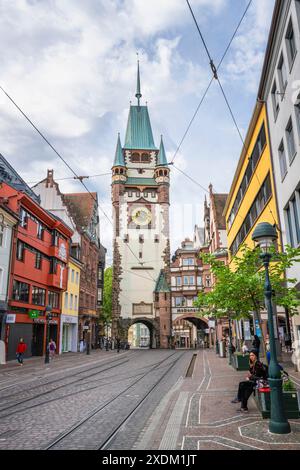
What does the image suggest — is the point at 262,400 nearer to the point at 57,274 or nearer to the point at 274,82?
the point at 274,82

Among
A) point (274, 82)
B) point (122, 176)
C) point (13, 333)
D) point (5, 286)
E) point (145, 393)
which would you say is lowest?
point (145, 393)

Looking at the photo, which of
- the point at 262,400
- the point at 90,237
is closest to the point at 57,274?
the point at 90,237

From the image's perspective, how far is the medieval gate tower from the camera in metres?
58.9

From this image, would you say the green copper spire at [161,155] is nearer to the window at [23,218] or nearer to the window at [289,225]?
the window at [23,218]

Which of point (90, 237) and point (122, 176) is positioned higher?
point (122, 176)

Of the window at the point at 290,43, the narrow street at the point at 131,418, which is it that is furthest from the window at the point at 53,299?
the window at the point at 290,43

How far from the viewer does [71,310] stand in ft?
141

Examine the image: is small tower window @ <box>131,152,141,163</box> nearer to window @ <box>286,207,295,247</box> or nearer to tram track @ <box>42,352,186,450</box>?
window @ <box>286,207,295,247</box>

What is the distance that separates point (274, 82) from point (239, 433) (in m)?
15.8

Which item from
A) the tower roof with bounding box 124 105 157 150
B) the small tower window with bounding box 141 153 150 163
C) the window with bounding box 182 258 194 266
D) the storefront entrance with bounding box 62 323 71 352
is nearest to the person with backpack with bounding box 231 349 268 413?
the storefront entrance with bounding box 62 323 71 352

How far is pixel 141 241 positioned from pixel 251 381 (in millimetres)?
52281

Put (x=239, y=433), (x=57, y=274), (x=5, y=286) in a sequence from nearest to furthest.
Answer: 1. (x=239, y=433)
2. (x=5, y=286)
3. (x=57, y=274)

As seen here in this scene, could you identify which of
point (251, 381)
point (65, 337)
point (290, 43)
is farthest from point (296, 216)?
point (65, 337)

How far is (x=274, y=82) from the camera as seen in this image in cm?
1838
